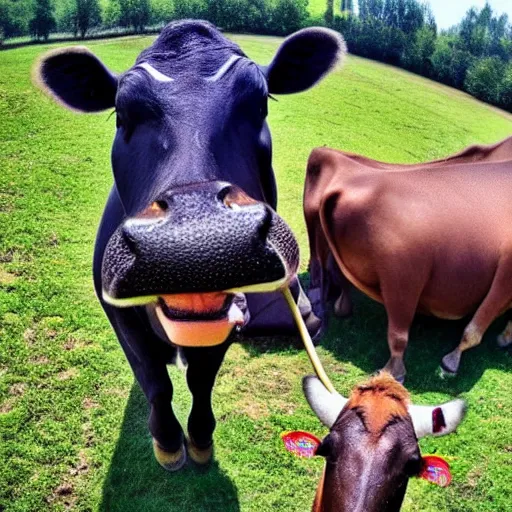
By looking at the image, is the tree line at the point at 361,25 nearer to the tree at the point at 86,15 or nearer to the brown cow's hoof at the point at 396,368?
the tree at the point at 86,15

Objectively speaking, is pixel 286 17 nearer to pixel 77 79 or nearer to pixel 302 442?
pixel 77 79

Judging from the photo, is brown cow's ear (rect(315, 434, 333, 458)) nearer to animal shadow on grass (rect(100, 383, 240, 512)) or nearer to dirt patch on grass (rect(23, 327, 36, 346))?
animal shadow on grass (rect(100, 383, 240, 512))

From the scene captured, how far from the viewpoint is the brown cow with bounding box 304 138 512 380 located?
17.0 ft

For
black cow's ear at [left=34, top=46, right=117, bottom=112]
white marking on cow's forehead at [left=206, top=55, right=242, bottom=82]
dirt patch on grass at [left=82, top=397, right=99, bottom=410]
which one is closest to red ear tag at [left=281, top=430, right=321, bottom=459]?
white marking on cow's forehead at [left=206, top=55, right=242, bottom=82]

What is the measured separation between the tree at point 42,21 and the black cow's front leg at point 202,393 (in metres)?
13.4

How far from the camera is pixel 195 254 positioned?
191 cm

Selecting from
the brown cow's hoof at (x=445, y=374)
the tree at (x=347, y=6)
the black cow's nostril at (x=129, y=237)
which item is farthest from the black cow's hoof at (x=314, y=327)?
the tree at (x=347, y=6)

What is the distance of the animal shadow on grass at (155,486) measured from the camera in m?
3.96

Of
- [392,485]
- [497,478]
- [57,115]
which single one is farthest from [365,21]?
[392,485]

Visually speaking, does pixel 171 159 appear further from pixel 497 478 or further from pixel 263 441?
pixel 497 478

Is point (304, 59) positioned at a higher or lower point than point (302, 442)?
higher

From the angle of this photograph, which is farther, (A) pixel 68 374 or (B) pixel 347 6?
(B) pixel 347 6

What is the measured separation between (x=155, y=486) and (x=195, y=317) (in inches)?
93.4

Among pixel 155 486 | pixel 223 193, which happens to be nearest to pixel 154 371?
pixel 155 486
